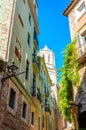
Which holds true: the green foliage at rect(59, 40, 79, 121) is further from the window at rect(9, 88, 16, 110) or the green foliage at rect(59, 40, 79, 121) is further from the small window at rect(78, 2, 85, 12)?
the window at rect(9, 88, 16, 110)

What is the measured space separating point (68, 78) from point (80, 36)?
3.25m

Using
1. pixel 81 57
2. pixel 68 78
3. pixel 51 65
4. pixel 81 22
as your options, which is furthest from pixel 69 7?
pixel 51 65

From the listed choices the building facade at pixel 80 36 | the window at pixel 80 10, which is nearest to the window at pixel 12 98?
the building facade at pixel 80 36

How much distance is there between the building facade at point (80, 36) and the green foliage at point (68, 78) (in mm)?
392

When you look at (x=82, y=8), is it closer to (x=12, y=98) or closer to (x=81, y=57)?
(x=81, y=57)

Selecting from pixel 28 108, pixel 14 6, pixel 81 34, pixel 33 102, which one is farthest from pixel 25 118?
pixel 14 6

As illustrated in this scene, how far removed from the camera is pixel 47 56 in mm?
49375

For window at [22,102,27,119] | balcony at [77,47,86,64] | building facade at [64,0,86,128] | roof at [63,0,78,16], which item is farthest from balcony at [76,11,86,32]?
window at [22,102,27,119]

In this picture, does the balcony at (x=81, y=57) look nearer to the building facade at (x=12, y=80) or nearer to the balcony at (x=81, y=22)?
the balcony at (x=81, y=22)

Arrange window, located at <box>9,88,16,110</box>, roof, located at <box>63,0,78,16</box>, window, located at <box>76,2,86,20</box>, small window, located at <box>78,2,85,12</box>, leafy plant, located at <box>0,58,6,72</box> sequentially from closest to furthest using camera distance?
1. leafy plant, located at <box>0,58,6,72</box>
2. window, located at <box>9,88,16,110</box>
3. window, located at <box>76,2,86,20</box>
4. small window, located at <box>78,2,85,12</box>
5. roof, located at <box>63,0,78,16</box>

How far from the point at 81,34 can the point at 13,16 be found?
5.06 metres

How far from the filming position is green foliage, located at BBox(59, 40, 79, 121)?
39.5 ft

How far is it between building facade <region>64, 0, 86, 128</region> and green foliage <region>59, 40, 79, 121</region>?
39 centimetres

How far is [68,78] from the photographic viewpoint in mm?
12477
